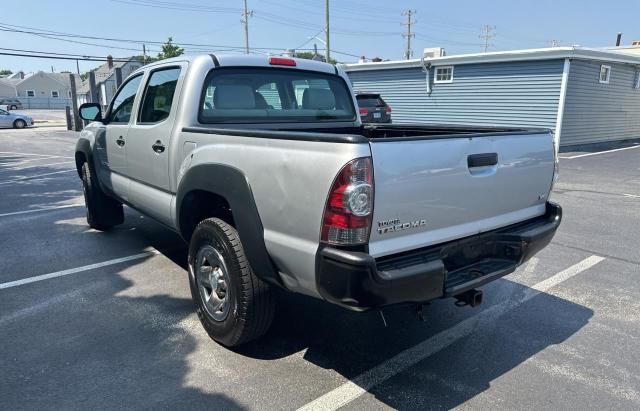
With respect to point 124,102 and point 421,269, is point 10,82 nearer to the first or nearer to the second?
point 124,102

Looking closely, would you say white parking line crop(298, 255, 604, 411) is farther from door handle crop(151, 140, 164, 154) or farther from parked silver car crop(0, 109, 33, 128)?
parked silver car crop(0, 109, 33, 128)

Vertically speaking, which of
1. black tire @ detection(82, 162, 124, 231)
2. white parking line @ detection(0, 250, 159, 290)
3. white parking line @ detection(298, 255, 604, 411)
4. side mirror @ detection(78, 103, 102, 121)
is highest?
side mirror @ detection(78, 103, 102, 121)

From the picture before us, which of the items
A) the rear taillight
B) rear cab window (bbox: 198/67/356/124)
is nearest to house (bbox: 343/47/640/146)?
rear cab window (bbox: 198/67/356/124)

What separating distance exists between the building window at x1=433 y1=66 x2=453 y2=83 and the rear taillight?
56.6ft

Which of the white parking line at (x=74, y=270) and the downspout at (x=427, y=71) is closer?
the white parking line at (x=74, y=270)

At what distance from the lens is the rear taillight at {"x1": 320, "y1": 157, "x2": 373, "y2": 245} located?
2.33 meters

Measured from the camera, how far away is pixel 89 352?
3219 millimetres

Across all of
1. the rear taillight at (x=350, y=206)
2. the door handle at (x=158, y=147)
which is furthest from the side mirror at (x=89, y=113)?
the rear taillight at (x=350, y=206)

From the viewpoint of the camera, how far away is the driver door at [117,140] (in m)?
4.82

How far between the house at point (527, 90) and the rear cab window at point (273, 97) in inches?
488

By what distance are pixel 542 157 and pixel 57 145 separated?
20008 millimetres

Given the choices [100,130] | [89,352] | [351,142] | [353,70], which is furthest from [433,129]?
[353,70]

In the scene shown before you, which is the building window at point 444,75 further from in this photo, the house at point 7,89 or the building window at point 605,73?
the house at point 7,89

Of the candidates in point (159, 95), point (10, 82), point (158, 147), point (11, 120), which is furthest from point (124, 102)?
point (10, 82)
